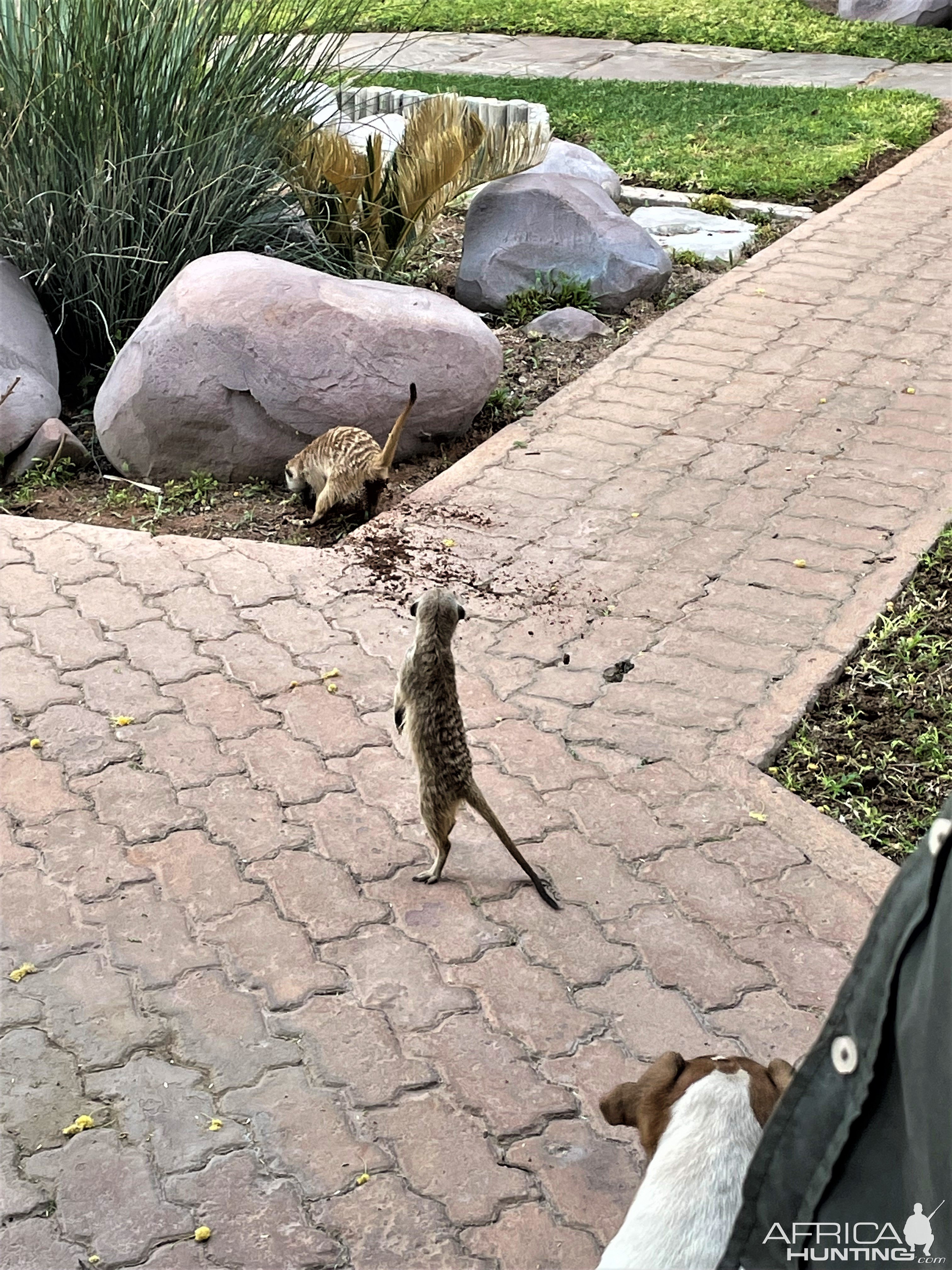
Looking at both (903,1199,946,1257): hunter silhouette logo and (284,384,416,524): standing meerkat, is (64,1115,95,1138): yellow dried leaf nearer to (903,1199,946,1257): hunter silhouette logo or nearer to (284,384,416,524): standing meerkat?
(903,1199,946,1257): hunter silhouette logo

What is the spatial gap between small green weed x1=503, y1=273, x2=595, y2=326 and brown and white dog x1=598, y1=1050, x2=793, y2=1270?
5963 mm

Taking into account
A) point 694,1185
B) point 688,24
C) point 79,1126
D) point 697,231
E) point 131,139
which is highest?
point 688,24

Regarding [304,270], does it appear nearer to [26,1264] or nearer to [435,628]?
[435,628]

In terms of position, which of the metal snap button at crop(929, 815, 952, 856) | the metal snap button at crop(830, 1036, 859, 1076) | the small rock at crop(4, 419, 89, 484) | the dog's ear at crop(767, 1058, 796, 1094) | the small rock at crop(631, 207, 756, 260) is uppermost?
the metal snap button at crop(929, 815, 952, 856)

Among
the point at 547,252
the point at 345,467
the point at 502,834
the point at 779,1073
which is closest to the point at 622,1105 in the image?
the point at 779,1073

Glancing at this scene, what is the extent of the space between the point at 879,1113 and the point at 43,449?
546 cm

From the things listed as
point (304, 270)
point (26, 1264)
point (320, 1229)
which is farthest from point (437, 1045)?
point (304, 270)

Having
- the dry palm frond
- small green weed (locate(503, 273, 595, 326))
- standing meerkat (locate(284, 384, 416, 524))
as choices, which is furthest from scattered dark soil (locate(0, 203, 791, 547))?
the dry palm frond

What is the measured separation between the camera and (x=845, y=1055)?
147cm

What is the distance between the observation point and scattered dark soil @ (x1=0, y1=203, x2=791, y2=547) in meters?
5.77

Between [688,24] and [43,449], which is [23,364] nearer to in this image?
[43,449]

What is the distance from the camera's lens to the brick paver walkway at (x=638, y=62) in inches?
510

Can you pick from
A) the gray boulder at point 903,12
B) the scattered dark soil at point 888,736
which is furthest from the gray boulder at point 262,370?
the gray boulder at point 903,12

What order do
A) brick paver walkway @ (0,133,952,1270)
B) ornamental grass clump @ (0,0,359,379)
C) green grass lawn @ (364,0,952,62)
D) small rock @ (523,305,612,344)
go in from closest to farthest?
brick paver walkway @ (0,133,952,1270) → ornamental grass clump @ (0,0,359,379) → small rock @ (523,305,612,344) → green grass lawn @ (364,0,952,62)
